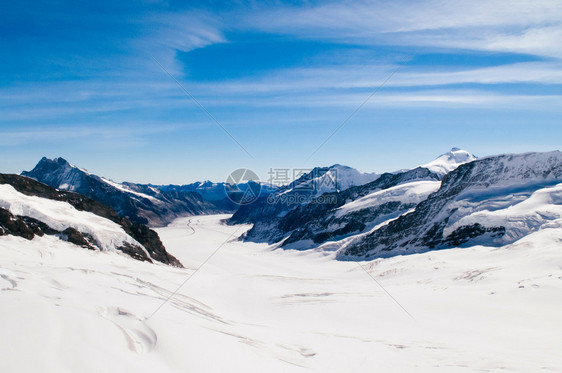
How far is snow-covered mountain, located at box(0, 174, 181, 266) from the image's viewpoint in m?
38.7

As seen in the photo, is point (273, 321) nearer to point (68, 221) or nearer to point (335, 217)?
point (68, 221)

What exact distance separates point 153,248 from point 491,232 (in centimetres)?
5609

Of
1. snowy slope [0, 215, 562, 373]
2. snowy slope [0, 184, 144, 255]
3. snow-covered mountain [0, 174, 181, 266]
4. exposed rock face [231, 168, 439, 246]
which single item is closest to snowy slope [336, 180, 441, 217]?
exposed rock face [231, 168, 439, 246]

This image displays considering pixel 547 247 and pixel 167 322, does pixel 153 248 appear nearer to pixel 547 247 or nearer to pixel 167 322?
pixel 167 322

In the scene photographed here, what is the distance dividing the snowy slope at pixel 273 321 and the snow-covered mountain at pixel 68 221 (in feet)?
7.87

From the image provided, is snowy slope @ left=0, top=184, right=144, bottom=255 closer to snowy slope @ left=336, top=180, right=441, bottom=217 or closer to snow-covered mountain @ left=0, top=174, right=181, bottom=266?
snow-covered mountain @ left=0, top=174, right=181, bottom=266

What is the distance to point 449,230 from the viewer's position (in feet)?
A: 213

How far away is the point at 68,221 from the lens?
4331cm

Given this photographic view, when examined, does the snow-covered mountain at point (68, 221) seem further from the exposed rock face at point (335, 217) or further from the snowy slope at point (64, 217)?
the exposed rock face at point (335, 217)

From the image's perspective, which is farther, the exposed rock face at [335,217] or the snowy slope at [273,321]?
the exposed rock face at [335,217]

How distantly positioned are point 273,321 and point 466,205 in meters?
57.9

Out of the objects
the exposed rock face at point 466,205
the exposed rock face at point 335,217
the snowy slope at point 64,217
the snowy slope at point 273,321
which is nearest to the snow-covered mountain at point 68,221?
the snowy slope at point 64,217

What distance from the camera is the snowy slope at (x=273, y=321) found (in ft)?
37.3

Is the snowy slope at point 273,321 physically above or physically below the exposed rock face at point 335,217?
above
